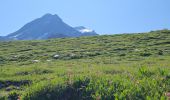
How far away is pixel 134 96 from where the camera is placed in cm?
1698

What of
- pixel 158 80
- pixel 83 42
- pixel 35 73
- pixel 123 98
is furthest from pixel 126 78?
pixel 83 42

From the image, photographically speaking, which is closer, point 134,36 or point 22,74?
point 22,74

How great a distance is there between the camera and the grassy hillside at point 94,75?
18391 mm

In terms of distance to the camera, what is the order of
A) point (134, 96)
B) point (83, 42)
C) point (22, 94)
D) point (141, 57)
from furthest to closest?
point (83, 42)
point (141, 57)
point (22, 94)
point (134, 96)

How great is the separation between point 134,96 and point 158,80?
7.96 ft

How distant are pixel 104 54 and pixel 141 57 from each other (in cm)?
482

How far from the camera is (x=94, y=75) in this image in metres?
21.3

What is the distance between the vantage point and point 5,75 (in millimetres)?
27719

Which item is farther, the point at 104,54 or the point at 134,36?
the point at 134,36

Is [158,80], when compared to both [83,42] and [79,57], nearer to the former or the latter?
[79,57]

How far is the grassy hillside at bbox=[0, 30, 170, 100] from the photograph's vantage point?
18391mm

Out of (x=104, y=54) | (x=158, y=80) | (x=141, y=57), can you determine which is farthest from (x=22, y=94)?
(x=104, y=54)

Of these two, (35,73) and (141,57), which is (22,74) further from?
(141,57)

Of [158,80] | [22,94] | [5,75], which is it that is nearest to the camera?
[158,80]
